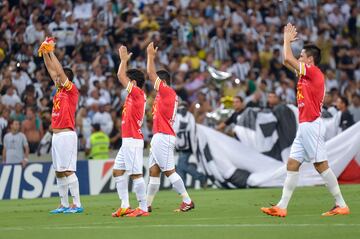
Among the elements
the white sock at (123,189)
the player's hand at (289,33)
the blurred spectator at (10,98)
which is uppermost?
the player's hand at (289,33)

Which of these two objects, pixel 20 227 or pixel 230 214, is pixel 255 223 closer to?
pixel 230 214

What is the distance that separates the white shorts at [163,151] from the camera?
61.5 ft

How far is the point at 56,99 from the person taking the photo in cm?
1917

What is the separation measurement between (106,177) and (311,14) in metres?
13.3

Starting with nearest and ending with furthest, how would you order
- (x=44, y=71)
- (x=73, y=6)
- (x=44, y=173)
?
(x=44, y=173)
(x=44, y=71)
(x=73, y=6)

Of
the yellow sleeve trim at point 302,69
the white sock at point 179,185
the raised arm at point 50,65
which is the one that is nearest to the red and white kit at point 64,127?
the raised arm at point 50,65

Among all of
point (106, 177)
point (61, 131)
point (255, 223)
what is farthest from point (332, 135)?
point (255, 223)

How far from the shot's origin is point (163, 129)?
19.0 metres

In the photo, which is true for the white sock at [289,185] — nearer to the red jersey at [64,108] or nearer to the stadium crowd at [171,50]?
the red jersey at [64,108]

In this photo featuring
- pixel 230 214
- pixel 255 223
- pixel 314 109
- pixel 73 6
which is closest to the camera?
pixel 255 223

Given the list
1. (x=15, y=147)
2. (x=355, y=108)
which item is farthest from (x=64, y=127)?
(x=355, y=108)

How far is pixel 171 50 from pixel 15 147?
8.41 m

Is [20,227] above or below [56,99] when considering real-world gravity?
below

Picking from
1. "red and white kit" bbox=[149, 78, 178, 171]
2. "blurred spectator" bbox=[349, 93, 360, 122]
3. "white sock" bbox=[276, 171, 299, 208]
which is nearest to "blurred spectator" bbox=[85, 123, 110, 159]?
"blurred spectator" bbox=[349, 93, 360, 122]
